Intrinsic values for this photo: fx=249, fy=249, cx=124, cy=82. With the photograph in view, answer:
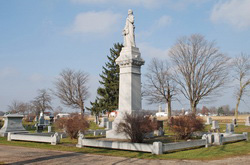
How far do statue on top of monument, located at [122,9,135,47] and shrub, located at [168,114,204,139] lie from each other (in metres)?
6.47

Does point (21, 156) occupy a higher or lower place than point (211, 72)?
lower

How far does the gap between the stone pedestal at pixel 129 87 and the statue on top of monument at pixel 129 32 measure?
119 cm

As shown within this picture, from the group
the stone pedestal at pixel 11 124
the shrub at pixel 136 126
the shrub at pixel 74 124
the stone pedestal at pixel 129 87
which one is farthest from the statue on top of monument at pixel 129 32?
the stone pedestal at pixel 11 124

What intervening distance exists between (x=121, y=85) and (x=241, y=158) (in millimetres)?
9006

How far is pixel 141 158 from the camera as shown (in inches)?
425

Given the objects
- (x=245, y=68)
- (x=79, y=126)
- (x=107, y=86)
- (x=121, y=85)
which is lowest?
(x=79, y=126)

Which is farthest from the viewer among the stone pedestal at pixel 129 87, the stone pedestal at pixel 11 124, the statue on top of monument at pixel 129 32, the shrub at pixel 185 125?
the stone pedestal at pixel 11 124

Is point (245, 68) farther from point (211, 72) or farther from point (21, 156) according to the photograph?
point (21, 156)

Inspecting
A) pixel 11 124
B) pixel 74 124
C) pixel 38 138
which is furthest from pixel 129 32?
pixel 11 124

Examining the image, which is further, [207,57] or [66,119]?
[207,57]

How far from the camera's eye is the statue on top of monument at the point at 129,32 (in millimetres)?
18656

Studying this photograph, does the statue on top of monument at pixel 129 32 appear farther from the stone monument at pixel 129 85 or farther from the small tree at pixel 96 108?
the small tree at pixel 96 108

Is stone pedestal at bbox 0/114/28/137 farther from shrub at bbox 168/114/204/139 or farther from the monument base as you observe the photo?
shrub at bbox 168/114/204/139

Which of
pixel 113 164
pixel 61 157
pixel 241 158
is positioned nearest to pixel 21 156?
pixel 61 157
